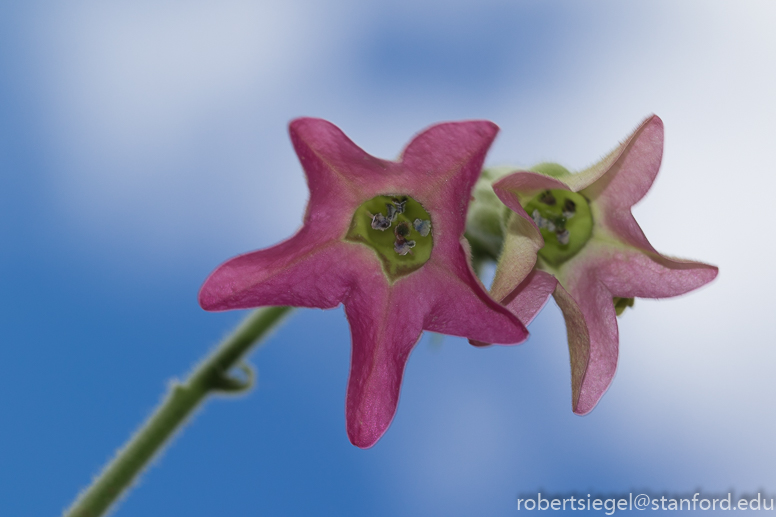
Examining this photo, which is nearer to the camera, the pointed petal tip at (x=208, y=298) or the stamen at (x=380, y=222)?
the pointed petal tip at (x=208, y=298)

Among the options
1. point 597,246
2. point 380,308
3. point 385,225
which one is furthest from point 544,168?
point 380,308

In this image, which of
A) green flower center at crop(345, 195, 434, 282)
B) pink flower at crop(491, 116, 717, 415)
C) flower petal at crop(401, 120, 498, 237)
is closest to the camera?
flower petal at crop(401, 120, 498, 237)

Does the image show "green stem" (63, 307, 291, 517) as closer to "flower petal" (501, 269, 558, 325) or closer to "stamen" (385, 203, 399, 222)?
"stamen" (385, 203, 399, 222)

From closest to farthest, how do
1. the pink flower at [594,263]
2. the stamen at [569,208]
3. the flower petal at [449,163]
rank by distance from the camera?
1. the flower petal at [449,163]
2. the pink flower at [594,263]
3. the stamen at [569,208]

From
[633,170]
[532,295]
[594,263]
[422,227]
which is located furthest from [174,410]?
[633,170]

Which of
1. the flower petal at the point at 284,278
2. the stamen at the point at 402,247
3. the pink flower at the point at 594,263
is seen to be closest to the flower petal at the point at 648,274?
the pink flower at the point at 594,263

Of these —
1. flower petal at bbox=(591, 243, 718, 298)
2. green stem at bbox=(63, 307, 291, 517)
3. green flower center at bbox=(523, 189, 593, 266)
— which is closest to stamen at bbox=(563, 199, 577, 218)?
green flower center at bbox=(523, 189, 593, 266)

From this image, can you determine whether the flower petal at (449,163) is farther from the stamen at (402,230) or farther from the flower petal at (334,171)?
the stamen at (402,230)
